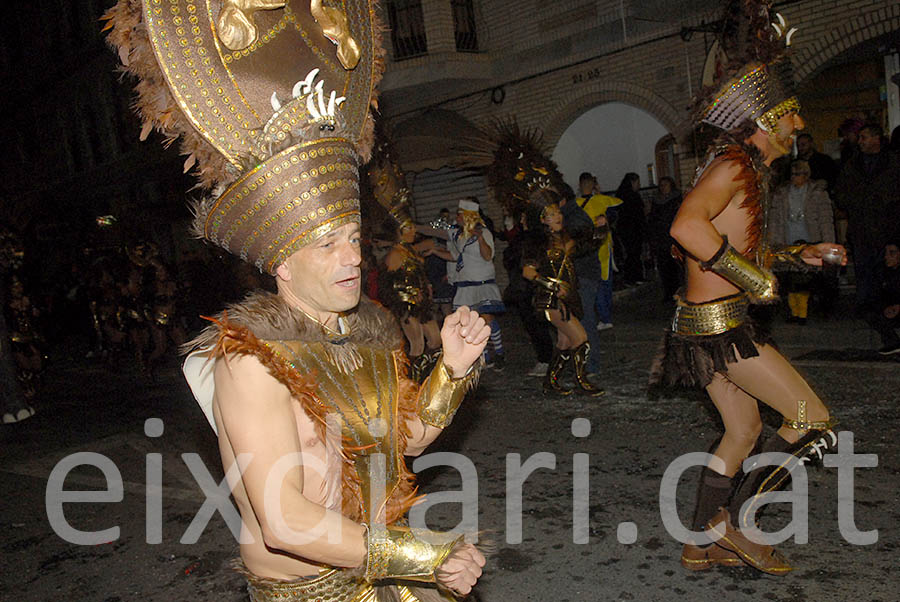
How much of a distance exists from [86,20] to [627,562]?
3475 cm

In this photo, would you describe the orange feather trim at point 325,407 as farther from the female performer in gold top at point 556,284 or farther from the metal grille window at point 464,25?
the metal grille window at point 464,25

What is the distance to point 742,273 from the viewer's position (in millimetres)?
3379

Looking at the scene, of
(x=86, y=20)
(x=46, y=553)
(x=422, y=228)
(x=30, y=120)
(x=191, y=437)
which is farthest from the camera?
(x=30, y=120)

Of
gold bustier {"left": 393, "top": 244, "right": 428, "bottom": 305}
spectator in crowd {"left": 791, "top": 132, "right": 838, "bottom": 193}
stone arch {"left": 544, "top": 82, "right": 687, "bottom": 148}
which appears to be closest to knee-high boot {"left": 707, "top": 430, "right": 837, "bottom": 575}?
gold bustier {"left": 393, "top": 244, "right": 428, "bottom": 305}

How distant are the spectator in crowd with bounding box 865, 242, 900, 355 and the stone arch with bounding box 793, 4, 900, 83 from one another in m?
5.20

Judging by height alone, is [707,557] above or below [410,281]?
below

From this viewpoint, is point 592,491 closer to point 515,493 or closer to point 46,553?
point 515,493

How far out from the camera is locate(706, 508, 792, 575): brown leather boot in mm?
3609

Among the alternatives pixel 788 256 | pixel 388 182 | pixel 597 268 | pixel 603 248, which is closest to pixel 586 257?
pixel 597 268

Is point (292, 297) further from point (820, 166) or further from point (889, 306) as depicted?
point (820, 166)

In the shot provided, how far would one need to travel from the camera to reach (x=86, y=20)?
3145 centimetres

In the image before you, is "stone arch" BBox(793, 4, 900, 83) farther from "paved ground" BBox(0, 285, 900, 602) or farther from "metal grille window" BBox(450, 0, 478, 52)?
"metal grille window" BBox(450, 0, 478, 52)

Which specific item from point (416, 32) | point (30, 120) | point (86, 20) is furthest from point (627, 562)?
point (30, 120)

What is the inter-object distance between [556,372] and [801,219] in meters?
3.97
